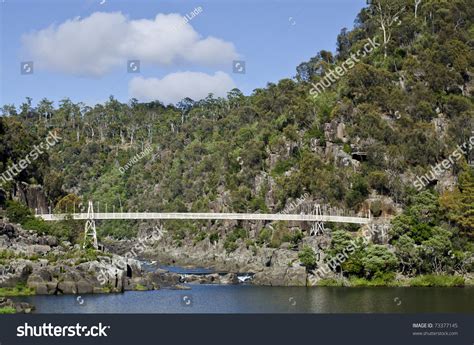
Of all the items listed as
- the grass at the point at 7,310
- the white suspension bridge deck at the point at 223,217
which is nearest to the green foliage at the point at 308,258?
the white suspension bridge deck at the point at 223,217

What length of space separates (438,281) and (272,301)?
14.4 metres

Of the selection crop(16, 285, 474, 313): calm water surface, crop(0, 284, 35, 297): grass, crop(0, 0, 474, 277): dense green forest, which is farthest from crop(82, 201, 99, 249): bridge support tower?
crop(0, 284, 35, 297): grass

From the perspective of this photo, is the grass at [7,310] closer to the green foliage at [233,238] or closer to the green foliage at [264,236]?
the green foliage at [264,236]

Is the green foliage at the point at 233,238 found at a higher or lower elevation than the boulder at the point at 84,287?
higher

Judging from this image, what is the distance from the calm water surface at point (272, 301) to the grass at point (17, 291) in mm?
1433

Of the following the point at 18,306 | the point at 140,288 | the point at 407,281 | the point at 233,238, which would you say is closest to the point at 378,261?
the point at 407,281

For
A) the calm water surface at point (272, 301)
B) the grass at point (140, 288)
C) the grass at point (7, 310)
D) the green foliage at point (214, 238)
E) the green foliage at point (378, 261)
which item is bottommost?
the calm water surface at point (272, 301)

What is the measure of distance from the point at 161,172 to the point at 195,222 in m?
20.8

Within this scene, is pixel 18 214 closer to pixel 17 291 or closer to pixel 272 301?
pixel 17 291

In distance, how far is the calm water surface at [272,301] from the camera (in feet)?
123

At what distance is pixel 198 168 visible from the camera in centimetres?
9450

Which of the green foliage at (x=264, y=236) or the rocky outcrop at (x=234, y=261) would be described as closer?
the rocky outcrop at (x=234, y=261)

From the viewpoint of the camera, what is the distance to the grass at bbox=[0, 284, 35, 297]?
42.5 meters

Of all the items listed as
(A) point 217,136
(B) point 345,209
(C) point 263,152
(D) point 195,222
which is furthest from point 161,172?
(B) point 345,209
